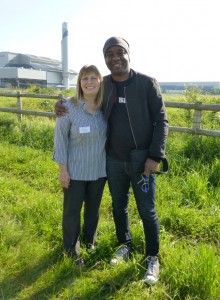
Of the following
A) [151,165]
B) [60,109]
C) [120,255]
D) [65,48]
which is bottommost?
[120,255]

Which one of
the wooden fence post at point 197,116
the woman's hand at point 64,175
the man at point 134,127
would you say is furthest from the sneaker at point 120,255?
the wooden fence post at point 197,116

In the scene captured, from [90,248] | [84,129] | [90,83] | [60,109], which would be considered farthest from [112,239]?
[90,83]

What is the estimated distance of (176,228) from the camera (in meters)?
3.29

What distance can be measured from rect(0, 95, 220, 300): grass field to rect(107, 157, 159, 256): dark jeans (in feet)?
0.61

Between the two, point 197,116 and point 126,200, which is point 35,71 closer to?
point 197,116

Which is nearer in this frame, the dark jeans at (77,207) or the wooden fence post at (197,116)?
the dark jeans at (77,207)

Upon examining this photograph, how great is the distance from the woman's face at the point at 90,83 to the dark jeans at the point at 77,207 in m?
0.80

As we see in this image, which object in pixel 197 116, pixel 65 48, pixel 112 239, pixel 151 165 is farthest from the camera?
pixel 65 48

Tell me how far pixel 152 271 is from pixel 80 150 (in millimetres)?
1200

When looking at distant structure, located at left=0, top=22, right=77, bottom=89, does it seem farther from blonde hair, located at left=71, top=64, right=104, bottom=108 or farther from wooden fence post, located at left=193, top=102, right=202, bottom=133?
blonde hair, located at left=71, top=64, right=104, bottom=108

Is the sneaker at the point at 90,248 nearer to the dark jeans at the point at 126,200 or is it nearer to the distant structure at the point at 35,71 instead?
the dark jeans at the point at 126,200

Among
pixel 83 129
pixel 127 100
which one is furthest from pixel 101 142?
pixel 127 100

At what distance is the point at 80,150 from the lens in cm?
262

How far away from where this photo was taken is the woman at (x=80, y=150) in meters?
2.50
